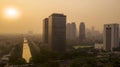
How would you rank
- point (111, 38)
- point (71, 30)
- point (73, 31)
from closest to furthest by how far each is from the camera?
1. point (111, 38)
2. point (71, 30)
3. point (73, 31)

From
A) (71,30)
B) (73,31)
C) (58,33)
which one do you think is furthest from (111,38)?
(73,31)

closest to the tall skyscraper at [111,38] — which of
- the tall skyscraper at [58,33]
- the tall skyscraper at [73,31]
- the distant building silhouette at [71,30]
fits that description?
the tall skyscraper at [58,33]

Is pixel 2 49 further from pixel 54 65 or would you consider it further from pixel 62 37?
pixel 54 65

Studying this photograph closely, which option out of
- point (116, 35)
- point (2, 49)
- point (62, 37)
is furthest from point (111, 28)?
point (2, 49)

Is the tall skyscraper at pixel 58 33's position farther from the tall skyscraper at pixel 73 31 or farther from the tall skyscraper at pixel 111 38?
the tall skyscraper at pixel 73 31

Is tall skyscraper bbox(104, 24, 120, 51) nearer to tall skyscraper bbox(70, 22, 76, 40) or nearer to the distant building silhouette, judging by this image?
the distant building silhouette

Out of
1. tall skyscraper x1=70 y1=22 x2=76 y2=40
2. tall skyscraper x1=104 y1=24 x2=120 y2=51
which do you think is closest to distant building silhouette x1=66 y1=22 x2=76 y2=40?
tall skyscraper x1=70 y1=22 x2=76 y2=40

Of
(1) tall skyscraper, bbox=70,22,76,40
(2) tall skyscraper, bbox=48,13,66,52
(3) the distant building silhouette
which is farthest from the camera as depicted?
(1) tall skyscraper, bbox=70,22,76,40

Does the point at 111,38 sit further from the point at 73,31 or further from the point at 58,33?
the point at 73,31
